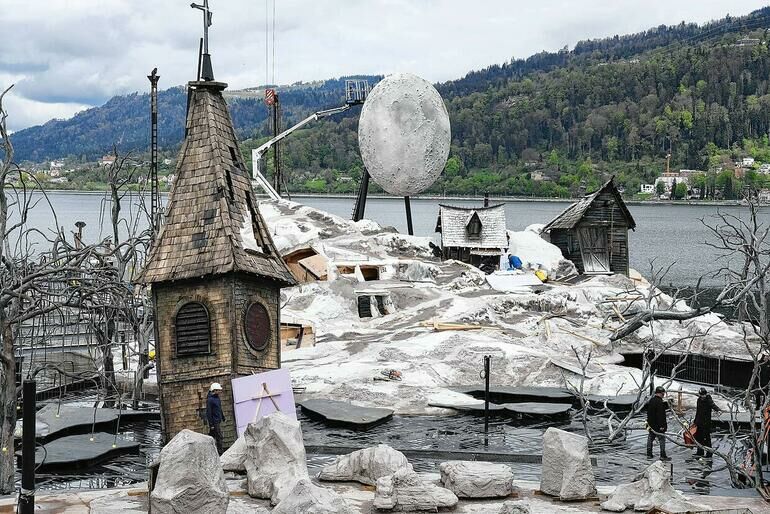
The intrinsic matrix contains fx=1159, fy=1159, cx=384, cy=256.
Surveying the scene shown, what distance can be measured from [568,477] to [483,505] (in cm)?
140

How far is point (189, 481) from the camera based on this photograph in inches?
592

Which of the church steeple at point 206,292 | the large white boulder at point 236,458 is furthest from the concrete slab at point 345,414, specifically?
the large white boulder at point 236,458

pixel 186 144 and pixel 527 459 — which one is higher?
pixel 186 144

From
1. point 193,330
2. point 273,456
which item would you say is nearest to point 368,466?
point 273,456

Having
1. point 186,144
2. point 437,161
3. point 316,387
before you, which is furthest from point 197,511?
point 437,161

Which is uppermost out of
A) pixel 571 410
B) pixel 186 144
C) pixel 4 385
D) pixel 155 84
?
pixel 155 84

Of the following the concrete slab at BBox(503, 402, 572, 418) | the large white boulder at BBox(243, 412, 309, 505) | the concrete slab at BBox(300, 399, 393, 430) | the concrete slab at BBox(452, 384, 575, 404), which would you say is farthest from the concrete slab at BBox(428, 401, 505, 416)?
the large white boulder at BBox(243, 412, 309, 505)

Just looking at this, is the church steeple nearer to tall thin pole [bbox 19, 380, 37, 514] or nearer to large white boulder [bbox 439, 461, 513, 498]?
large white boulder [bbox 439, 461, 513, 498]

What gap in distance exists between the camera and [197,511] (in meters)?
15.1

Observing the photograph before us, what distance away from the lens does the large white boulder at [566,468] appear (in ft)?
57.8

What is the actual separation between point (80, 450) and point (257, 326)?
170 inches

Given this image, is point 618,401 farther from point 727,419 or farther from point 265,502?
point 265,502

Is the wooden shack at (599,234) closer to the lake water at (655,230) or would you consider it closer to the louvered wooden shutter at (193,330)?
the lake water at (655,230)

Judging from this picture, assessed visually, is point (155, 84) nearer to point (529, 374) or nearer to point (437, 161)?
point (437, 161)
